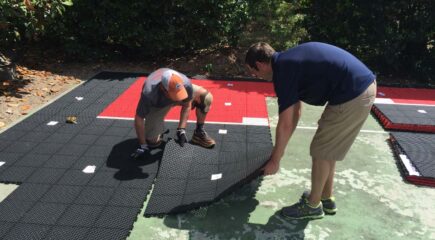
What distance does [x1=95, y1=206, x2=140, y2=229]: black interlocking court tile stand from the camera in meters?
3.76

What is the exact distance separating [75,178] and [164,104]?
4.74 ft

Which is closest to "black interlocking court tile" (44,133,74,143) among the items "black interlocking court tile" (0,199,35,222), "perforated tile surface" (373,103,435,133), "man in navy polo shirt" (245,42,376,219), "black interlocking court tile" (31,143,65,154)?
"black interlocking court tile" (31,143,65,154)

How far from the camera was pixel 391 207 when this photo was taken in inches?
166

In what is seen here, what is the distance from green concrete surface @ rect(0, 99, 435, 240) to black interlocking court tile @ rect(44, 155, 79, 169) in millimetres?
649

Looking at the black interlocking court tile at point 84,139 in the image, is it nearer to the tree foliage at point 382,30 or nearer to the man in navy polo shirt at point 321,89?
the man in navy polo shirt at point 321,89

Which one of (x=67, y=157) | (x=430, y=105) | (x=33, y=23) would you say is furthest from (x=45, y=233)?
(x=430, y=105)

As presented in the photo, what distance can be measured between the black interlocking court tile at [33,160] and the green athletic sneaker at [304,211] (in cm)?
321

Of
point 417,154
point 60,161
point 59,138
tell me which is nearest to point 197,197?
point 60,161

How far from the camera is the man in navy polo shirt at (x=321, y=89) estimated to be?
10.7 ft

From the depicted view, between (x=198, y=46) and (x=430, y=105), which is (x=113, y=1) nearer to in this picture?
(x=198, y=46)

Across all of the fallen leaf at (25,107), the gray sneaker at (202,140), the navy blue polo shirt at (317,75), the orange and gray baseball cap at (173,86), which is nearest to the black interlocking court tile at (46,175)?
the orange and gray baseball cap at (173,86)

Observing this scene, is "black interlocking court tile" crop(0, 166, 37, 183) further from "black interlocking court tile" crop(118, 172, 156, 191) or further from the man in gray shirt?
the man in gray shirt

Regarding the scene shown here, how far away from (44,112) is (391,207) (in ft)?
18.8

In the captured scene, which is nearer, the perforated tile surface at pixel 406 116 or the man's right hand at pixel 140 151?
the man's right hand at pixel 140 151
